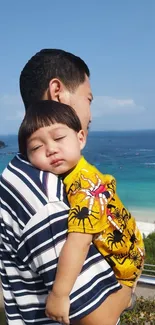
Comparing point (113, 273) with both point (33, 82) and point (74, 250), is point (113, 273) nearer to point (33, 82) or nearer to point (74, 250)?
point (74, 250)

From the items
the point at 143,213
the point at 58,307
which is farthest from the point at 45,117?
the point at 143,213

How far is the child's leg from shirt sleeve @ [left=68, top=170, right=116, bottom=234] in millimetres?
258

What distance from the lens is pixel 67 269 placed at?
1.27 m

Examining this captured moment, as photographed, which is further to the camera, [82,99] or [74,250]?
[82,99]

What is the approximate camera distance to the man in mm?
1317

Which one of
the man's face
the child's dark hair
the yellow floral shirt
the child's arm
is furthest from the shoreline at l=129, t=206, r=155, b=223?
the child's arm

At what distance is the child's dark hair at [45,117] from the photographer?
1.45 m

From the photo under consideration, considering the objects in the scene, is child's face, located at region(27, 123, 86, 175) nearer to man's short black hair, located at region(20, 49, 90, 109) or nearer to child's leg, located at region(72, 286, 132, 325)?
man's short black hair, located at region(20, 49, 90, 109)

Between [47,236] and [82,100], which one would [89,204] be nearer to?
[47,236]

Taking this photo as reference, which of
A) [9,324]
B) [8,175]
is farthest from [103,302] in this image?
[8,175]

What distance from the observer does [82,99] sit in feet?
5.47

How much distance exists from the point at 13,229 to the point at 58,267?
8.4 inches

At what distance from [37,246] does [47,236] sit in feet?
0.16

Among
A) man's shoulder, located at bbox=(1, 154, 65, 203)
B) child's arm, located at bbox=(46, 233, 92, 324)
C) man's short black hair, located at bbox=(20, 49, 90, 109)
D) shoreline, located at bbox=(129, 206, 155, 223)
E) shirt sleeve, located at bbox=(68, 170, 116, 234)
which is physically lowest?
shoreline, located at bbox=(129, 206, 155, 223)
